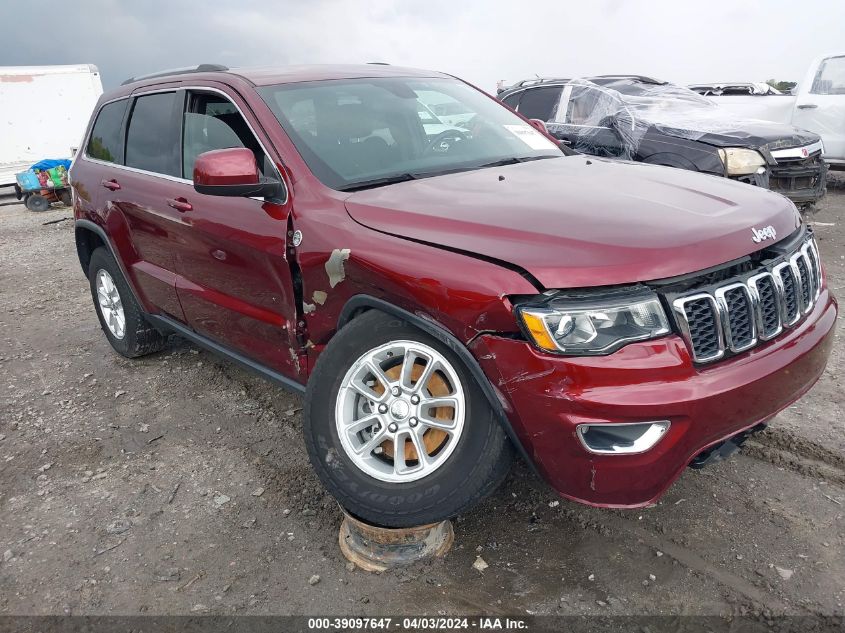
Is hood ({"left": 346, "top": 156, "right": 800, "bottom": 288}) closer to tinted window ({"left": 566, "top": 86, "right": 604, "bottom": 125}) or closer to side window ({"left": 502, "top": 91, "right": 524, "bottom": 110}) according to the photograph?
tinted window ({"left": 566, "top": 86, "right": 604, "bottom": 125})

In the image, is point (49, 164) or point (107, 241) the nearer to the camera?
point (107, 241)

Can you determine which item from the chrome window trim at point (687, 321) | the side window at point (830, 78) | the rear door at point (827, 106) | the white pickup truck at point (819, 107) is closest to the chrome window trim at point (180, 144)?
the chrome window trim at point (687, 321)

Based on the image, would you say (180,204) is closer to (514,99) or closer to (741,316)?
(741,316)

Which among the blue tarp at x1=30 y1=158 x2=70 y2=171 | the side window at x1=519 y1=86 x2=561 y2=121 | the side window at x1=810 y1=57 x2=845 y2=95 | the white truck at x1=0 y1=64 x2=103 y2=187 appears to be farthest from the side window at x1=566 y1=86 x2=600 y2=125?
the white truck at x1=0 y1=64 x2=103 y2=187

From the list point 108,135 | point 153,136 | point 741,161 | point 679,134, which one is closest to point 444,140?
point 153,136

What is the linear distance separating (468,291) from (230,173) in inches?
46.0

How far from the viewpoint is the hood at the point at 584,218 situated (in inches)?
80.8

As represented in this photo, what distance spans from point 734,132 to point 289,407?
502cm

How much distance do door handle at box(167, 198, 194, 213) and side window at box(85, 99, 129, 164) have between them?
977 mm

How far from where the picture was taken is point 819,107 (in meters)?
9.28

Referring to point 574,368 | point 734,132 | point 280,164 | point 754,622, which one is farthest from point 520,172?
point 734,132

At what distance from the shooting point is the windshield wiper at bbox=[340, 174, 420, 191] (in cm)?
274

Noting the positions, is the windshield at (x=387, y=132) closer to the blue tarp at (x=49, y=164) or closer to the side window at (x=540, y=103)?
the side window at (x=540, y=103)

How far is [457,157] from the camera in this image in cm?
315
